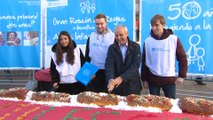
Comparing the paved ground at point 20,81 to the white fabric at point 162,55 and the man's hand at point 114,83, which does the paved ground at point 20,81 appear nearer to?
the white fabric at point 162,55

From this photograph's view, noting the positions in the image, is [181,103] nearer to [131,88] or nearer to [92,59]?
[131,88]

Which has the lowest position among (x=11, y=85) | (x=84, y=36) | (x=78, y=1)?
(x=11, y=85)

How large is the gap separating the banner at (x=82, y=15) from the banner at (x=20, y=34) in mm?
265

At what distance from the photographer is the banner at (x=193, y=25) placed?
530cm

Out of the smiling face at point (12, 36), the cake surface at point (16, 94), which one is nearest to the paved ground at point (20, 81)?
the smiling face at point (12, 36)

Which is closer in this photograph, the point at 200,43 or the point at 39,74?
the point at 200,43

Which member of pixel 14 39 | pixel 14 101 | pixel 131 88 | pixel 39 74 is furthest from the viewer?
pixel 14 39

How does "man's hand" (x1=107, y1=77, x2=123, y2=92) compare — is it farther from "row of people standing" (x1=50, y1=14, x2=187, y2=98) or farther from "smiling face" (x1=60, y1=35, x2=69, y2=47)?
"smiling face" (x1=60, y1=35, x2=69, y2=47)

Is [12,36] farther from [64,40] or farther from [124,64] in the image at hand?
[124,64]

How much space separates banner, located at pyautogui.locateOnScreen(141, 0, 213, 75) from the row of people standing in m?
1.54

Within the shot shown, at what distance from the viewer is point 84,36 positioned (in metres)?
6.01

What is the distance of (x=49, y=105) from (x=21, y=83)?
13.9 feet

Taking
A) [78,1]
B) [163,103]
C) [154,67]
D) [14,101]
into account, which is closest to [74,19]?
[78,1]

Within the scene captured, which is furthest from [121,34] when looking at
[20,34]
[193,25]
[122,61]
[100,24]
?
[20,34]
